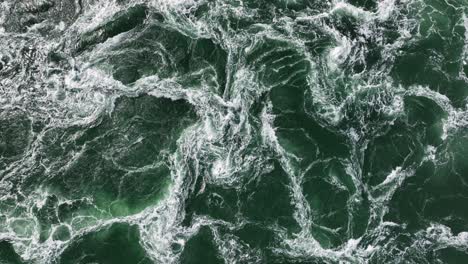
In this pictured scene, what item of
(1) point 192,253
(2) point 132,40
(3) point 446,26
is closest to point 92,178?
(1) point 192,253

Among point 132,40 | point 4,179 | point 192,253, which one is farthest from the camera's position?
point 132,40

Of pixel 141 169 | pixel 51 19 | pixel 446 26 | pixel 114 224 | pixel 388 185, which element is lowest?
pixel 114 224

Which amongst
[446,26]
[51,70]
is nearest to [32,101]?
[51,70]

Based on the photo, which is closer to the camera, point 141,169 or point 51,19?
point 141,169

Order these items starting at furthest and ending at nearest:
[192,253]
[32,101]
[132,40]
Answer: [132,40], [32,101], [192,253]

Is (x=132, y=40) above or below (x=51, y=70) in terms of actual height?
above

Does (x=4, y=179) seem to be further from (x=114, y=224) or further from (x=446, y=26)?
(x=446, y=26)
